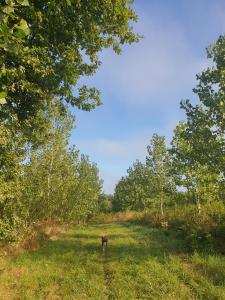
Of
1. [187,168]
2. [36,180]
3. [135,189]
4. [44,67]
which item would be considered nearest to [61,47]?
[44,67]

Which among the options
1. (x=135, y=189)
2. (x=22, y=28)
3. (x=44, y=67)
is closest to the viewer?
(x=22, y=28)

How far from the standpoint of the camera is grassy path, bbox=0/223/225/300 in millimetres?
12500

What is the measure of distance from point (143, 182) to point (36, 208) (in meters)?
41.3

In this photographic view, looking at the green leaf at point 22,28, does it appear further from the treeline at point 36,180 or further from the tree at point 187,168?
the tree at point 187,168

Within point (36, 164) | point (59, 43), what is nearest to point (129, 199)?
point (36, 164)

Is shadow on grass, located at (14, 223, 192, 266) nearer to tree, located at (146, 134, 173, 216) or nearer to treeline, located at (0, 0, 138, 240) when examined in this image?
treeline, located at (0, 0, 138, 240)

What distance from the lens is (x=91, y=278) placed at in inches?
578

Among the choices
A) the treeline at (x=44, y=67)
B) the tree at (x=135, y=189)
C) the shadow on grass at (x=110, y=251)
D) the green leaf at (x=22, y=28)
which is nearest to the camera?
the green leaf at (x=22, y=28)

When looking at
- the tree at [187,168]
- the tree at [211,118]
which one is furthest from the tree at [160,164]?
the tree at [211,118]

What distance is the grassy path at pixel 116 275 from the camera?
12.5 meters

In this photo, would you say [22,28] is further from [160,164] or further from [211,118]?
[160,164]

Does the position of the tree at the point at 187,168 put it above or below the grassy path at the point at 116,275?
above

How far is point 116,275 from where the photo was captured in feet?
48.4

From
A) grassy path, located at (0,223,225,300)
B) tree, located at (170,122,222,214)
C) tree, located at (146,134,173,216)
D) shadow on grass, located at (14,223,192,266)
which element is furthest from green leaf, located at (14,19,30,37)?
tree, located at (146,134,173,216)
